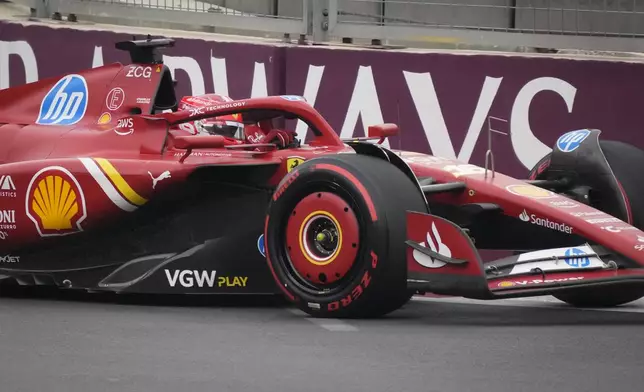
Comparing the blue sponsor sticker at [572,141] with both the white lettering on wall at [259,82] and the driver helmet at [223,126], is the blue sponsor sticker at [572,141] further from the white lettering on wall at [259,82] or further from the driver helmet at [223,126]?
the white lettering on wall at [259,82]

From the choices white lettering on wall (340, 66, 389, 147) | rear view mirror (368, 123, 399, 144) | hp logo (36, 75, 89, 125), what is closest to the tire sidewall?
rear view mirror (368, 123, 399, 144)

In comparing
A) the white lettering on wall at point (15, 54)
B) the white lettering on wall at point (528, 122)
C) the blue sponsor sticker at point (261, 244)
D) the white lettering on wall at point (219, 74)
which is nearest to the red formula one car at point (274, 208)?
the blue sponsor sticker at point (261, 244)

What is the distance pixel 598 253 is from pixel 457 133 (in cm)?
338

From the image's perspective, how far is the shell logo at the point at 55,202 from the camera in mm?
7906

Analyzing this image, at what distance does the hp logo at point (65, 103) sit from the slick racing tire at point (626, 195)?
3.00 meters


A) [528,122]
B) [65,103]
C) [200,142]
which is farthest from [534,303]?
[65,103]

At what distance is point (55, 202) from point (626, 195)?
3.43m

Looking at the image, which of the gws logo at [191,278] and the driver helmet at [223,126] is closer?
the gws logo at [191,278]

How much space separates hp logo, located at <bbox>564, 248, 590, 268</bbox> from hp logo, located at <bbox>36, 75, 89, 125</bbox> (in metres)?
3.30

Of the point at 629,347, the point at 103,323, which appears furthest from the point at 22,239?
the point at 629,347

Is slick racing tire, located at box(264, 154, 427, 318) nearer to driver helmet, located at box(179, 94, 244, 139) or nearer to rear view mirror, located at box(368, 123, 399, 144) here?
rear view mirror, located at box(368, 123, 399, 144)

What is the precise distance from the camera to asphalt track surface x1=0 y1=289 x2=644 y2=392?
16.8 feet

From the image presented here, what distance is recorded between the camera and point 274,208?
7301 millimetres

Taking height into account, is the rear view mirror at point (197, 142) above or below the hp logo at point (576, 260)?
above
